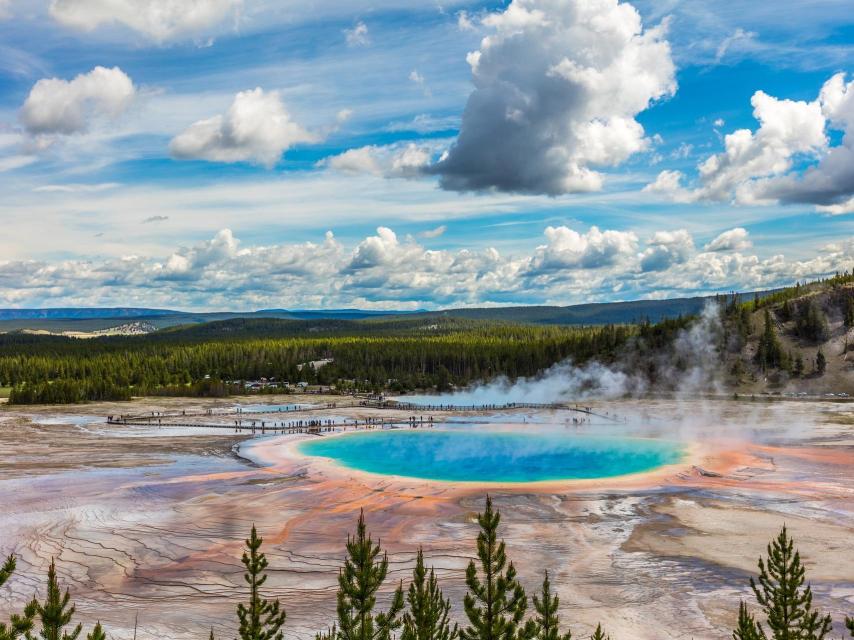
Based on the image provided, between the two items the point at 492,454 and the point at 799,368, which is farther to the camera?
the point at 799,368

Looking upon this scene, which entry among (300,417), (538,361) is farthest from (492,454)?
(538,361)

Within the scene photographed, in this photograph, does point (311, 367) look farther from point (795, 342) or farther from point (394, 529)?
point (394, 529)

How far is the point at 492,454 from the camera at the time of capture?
55188mm

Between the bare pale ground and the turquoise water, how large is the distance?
3174 mm

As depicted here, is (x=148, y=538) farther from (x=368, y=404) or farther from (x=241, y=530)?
(x=368, y=404)

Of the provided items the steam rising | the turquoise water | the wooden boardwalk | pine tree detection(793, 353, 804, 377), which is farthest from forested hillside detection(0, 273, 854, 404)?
the turquoise water

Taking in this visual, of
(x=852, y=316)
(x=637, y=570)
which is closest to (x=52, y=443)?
(x=637, y=570)

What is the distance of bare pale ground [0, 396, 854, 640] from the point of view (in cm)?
2181

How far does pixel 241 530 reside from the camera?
3031 centimetres

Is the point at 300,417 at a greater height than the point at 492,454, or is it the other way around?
the point at 300,417

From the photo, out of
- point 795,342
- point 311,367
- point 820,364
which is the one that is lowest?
point 311,367

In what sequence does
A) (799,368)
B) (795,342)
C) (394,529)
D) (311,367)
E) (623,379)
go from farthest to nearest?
(311,367)
(623,379)
(795,342)
(799,368)
(394,529)

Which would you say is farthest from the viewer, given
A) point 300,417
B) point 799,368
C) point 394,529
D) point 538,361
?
point 538,361

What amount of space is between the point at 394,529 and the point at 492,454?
25.4 m
